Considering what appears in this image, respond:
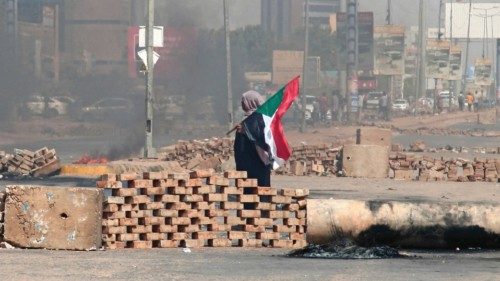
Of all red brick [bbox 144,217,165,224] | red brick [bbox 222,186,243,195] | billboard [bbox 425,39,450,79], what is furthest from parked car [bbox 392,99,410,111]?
red brick [bbox 144,217,165,224]

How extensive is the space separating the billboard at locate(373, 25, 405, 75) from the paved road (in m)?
75.3

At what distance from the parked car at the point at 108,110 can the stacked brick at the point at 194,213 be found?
53578mm

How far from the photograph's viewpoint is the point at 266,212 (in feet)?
49.8

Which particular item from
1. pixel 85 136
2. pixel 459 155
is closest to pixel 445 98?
pixel 85 136

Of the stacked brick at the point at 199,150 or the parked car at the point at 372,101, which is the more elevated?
the stacked brick at the point at 199,150

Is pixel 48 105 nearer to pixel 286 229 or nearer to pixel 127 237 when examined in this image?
pixel 286 229

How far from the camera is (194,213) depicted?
14516 mm

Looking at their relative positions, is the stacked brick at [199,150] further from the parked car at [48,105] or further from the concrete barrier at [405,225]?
the parked car at [48,105]

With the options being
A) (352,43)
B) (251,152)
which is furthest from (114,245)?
(352,43)

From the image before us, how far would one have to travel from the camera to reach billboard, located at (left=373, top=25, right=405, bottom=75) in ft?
292

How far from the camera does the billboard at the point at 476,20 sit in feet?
582

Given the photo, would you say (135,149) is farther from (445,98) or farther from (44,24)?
(445,98)

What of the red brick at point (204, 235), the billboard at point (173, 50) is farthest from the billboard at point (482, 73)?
the red brick at point (204, 235)

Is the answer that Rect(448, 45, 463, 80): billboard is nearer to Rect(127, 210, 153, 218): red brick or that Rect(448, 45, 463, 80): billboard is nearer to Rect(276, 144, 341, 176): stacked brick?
Rect(276, 144, 341, 176): stacked brick
